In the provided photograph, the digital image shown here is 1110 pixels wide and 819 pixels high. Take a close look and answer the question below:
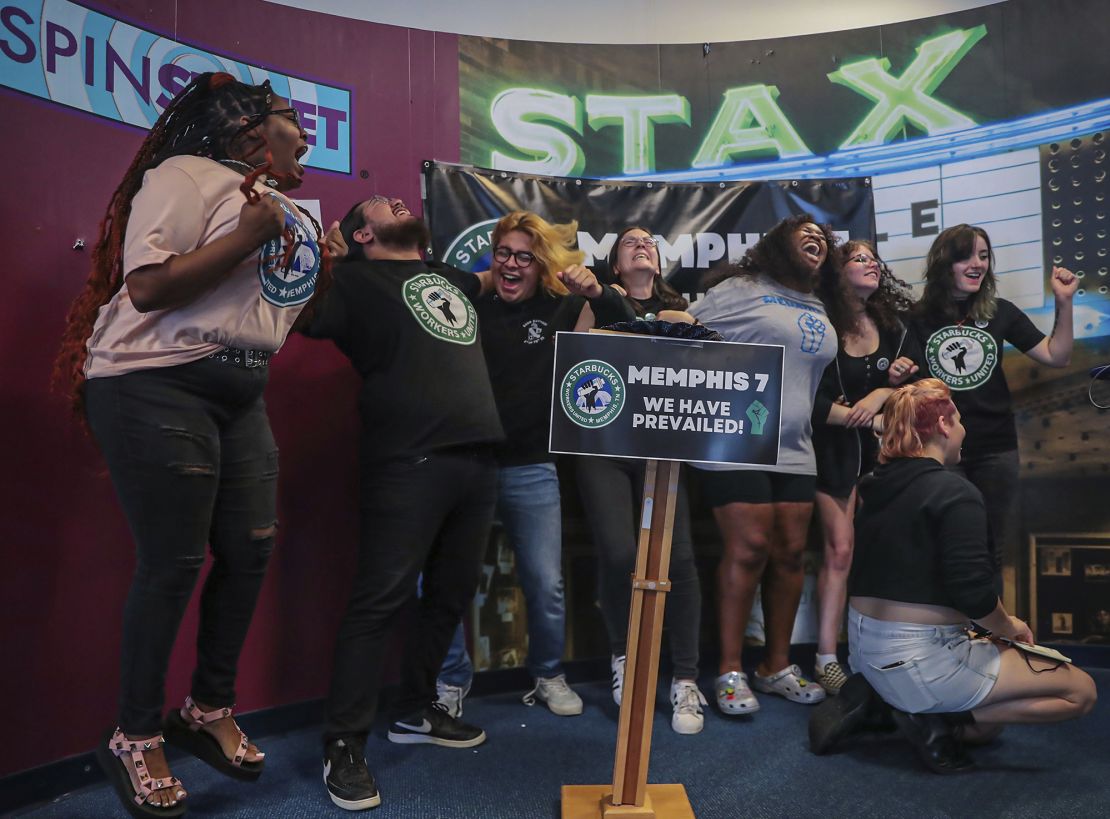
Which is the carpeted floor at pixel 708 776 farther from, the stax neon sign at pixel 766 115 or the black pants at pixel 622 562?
the stax neon sign at pixel 766 115

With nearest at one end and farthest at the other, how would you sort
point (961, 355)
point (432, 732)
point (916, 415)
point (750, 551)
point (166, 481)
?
point (166, 481) → point (916, 415) → point (432, 732) → point (750, 551) → point (961, 355)

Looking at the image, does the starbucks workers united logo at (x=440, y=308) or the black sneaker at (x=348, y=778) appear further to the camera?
the starbucks workers united logo at (x=440, y=308)

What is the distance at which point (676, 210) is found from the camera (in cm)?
366

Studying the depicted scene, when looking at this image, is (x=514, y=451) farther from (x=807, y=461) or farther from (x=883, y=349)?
(x=883, y=349)

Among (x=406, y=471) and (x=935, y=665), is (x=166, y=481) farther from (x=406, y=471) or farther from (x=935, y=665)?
(x=935, y=665)

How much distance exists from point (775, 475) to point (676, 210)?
1191 millimetres

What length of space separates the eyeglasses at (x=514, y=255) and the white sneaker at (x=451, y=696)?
4.70 ft

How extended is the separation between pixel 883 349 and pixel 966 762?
63.9 inches

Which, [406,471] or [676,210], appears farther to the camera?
[676,210]

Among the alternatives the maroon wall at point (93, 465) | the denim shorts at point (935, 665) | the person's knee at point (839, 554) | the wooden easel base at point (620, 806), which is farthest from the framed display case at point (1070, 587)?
the maroon wall at point (93, 465)

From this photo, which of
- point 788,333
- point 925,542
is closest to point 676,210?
point 788,333

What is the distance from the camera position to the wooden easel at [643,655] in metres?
2.02

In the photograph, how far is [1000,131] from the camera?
3.74m

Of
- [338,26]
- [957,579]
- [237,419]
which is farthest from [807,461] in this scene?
[338,26]
